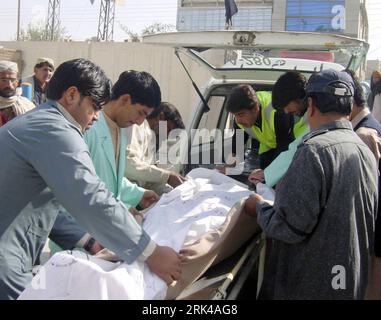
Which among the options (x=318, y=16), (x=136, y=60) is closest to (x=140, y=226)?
(x=136, y=60)

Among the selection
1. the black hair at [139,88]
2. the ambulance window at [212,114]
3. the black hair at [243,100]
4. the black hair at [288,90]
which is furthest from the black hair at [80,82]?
the ambulance window at [212,114]

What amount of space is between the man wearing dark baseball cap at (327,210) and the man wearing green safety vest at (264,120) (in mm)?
1462

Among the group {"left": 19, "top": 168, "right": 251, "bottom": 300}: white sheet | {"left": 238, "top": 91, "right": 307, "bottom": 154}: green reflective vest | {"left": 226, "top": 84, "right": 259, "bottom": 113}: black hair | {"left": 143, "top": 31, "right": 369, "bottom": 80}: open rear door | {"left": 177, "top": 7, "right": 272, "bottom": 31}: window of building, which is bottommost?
{"left": 19, "top": 168, "right": 251, "bottom": 300}: white sheet

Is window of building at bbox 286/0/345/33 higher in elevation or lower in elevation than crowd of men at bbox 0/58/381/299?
higher

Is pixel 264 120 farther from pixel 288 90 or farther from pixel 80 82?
pixel 80 82

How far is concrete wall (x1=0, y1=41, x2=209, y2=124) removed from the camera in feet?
39.3

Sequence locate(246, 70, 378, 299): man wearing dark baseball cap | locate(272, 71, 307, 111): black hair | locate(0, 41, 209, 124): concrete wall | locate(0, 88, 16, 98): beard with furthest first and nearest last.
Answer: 1. locate(0, 41, 209, 124): concrete wall
2. locate(0, 88, 16, 98): beard
3. locate(272, 71, 307, 111): black hair
4. locate(246, 70, 378, 299): man wearing dark baseball cap

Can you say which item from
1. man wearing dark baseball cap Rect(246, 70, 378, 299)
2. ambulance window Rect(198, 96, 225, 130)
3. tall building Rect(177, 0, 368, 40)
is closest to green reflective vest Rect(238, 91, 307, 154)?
ambulance window Rect(198, 96, 225, 130)

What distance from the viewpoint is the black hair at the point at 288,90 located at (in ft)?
9.95

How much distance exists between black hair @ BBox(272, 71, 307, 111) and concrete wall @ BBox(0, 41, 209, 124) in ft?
26.5

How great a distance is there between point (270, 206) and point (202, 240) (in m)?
0.34

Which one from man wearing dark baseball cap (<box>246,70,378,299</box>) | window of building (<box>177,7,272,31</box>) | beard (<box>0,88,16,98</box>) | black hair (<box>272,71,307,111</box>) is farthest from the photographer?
window of building (<box>177,7,272,31</box>)

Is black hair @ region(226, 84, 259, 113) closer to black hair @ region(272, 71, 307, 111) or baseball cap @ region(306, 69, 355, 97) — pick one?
black hair @ region(272, 71, 307, 111)
